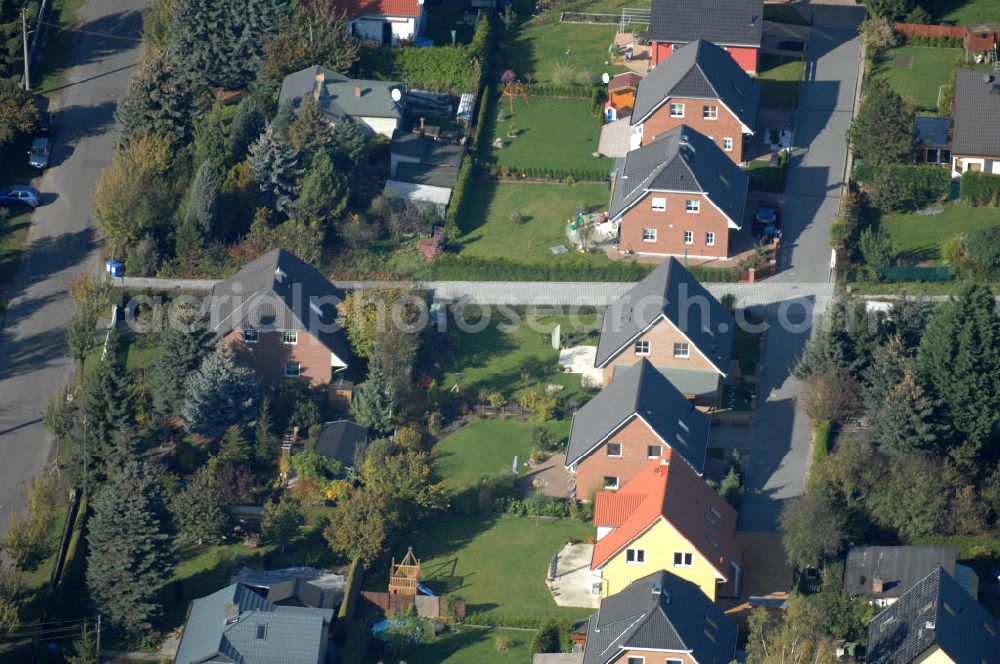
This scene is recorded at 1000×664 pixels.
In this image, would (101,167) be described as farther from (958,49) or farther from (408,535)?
(958,49)

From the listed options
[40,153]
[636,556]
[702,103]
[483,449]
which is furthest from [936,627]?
[40,153]

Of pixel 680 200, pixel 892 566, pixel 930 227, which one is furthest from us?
pixel 930 227

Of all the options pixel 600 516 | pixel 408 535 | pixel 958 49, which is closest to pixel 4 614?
pixel 408 535

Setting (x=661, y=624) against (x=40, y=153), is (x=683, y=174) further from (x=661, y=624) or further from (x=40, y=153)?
(x=40, y=153)

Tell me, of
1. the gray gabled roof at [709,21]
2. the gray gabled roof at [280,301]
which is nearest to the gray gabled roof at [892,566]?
the gray gabled roof at [280,301]

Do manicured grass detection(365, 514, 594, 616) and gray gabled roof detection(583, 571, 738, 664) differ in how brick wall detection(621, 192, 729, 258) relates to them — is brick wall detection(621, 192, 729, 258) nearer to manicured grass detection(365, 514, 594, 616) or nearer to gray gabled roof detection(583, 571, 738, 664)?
manicured grass detection(365, 514, 594, 616)

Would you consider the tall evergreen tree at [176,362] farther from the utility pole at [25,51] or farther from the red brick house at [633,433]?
the utility pole at [25,51]
